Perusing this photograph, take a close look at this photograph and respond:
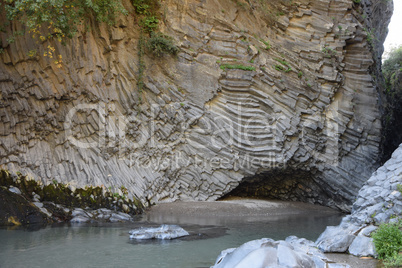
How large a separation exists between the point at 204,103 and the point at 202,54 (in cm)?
247

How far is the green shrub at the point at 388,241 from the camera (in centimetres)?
660

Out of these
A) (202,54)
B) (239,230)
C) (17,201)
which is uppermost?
(202,54)

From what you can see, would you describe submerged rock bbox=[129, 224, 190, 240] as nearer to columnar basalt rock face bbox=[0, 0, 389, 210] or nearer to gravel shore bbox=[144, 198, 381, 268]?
gravel shore bbox=[144, 198, 381, 268]

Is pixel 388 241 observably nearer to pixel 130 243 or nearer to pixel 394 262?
pixel 394 262

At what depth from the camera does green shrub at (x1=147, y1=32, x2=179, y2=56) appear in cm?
1708

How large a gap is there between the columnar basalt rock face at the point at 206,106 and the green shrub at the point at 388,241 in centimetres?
1067

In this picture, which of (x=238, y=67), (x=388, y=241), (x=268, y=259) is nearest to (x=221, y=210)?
(x=238, y=67)

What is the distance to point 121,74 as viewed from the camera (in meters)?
16.6

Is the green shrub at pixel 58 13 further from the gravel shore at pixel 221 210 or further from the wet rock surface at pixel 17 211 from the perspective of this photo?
the gravel shore at pixel 221 210

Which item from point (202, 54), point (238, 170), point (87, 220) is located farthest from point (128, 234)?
point (202, 54)

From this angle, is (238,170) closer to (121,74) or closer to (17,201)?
(121,74)

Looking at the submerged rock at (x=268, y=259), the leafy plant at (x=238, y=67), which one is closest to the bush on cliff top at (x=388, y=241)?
the submerged rock at (x=268, y=259)

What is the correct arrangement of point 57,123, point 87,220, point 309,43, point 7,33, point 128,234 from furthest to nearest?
1. point 309,43
2. point 57,123
3. point 7,33
4. point 87,220
5. point 128,234

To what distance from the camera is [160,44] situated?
17.2m
